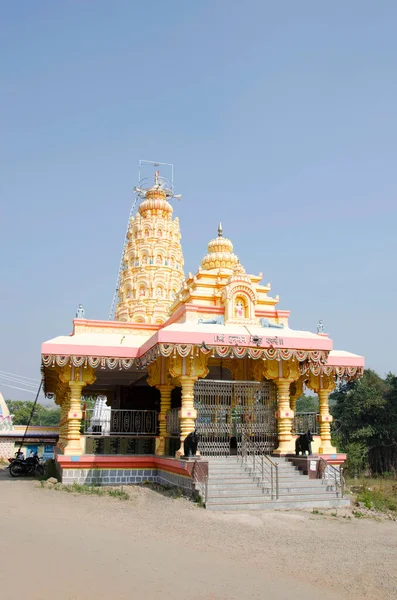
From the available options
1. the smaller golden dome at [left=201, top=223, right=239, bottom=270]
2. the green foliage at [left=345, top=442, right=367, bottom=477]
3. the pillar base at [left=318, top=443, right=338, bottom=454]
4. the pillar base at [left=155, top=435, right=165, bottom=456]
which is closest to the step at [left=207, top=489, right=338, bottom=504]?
the pillar base at [left=318, top=443, right=338, bottom=454]

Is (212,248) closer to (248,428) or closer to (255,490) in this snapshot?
(248,428)

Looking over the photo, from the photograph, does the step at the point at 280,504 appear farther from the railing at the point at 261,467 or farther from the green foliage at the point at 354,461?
the green foliage at the point at 354,461

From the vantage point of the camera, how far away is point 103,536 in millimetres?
7594

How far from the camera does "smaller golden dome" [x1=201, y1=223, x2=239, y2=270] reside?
20.8 meters

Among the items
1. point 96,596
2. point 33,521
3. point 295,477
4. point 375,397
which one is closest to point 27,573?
point 96,596

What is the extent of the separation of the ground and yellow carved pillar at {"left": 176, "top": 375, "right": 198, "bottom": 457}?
2.48 metres

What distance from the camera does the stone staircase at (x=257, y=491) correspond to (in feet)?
34.4

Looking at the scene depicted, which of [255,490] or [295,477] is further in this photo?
[295,477]

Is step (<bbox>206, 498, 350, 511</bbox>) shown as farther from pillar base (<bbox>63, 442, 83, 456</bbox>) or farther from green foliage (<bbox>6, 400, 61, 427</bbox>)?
green foliage (<bbox>6, 400, 61, 427</bbox>)

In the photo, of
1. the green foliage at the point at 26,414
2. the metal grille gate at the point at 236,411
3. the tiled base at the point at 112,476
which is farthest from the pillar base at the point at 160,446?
the green foliage at the point at 26,414

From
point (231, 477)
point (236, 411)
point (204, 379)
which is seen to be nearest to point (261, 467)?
point (231, 477)

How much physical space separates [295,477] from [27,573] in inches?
305

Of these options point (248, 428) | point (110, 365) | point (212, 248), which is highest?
point (212, 248)

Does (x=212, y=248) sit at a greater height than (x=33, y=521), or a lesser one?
greater
